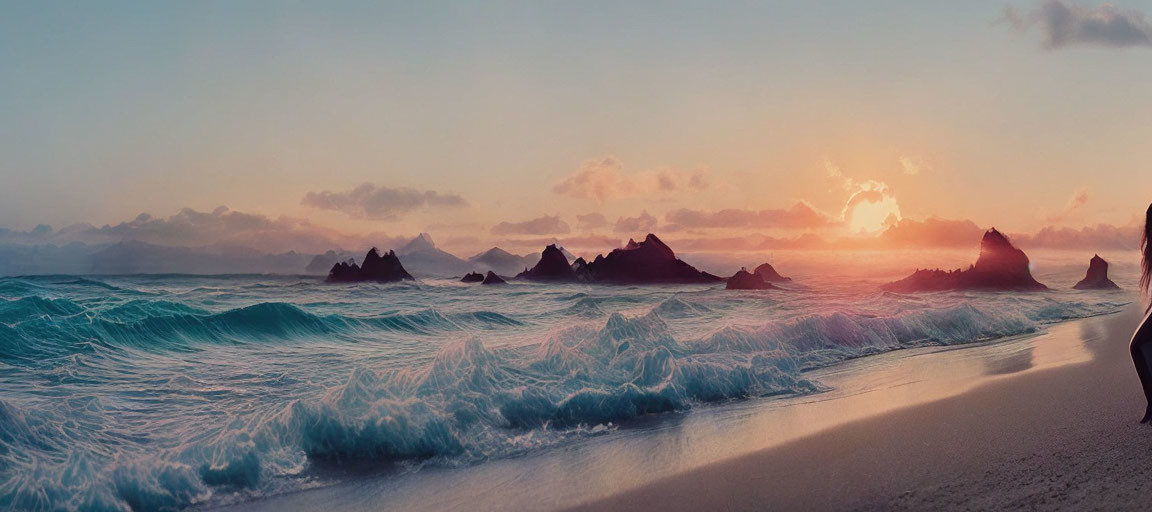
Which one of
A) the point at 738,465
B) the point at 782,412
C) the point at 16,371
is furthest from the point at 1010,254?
the point at 16,371

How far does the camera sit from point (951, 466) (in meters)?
4.77

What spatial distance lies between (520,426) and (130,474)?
10.6ft

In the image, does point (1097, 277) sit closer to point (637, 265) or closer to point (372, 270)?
point (637, 265)

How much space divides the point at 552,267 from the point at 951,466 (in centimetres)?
3311

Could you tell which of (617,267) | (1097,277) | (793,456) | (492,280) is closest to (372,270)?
(492,280)

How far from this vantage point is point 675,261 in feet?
127

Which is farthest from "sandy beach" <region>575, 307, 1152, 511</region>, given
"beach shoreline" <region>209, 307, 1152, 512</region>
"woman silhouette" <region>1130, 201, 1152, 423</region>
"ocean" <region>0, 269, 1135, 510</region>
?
"ocean" <region>0, 269, 1135, 510</region>

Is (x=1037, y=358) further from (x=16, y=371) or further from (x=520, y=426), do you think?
(x=16, y=371)

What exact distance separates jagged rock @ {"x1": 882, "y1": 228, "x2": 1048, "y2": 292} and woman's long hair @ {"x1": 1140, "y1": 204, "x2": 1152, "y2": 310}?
A: 27417 mm

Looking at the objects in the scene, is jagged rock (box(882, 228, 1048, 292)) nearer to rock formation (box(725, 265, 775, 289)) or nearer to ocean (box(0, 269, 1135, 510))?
rock formation (box(725, 265, 775, 289))

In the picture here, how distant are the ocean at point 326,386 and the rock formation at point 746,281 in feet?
47.7

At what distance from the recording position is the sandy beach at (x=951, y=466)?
4062 millimetres

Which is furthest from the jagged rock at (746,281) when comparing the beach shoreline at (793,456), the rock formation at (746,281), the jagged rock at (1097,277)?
the beach shoreline at (793,456)

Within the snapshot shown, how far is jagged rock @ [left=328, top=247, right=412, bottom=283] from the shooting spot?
31.4 meters
